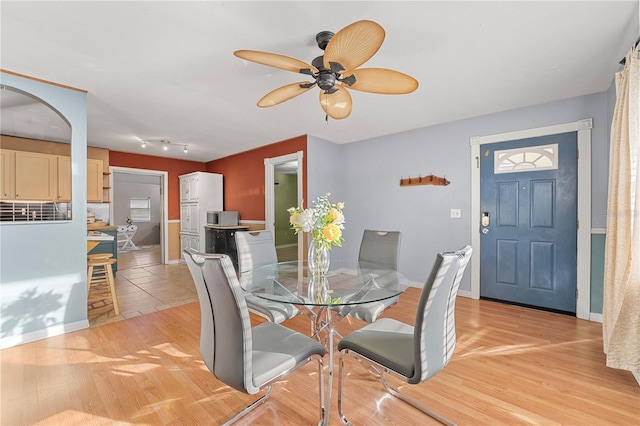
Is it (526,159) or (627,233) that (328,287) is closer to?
(627,233)

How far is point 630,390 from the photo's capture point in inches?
73.0

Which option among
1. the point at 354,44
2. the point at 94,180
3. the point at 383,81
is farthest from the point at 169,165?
the point at 354,44

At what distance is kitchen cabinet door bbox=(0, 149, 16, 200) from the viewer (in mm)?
3559

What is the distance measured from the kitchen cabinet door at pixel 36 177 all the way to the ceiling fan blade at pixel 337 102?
163 inches

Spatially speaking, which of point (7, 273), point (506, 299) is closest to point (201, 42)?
point (7, 273)

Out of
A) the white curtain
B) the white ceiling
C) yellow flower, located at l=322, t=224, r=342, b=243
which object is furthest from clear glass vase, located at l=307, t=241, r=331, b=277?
the white curtain

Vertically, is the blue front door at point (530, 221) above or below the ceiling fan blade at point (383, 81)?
below

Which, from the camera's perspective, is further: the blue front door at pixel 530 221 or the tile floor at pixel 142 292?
the tile floor at pixel 142 292

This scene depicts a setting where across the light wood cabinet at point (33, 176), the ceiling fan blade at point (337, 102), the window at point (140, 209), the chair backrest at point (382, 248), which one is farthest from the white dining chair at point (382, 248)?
the window at point (140, 209)

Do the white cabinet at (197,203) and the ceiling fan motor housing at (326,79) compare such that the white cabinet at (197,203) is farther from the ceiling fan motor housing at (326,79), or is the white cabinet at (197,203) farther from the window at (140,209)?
the window at (140,209)

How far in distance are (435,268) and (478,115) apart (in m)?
3.21

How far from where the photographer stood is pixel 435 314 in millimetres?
1311

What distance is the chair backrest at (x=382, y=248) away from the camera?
2648mm

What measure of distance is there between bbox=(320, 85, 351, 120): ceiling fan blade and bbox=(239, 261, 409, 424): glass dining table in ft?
4.18
